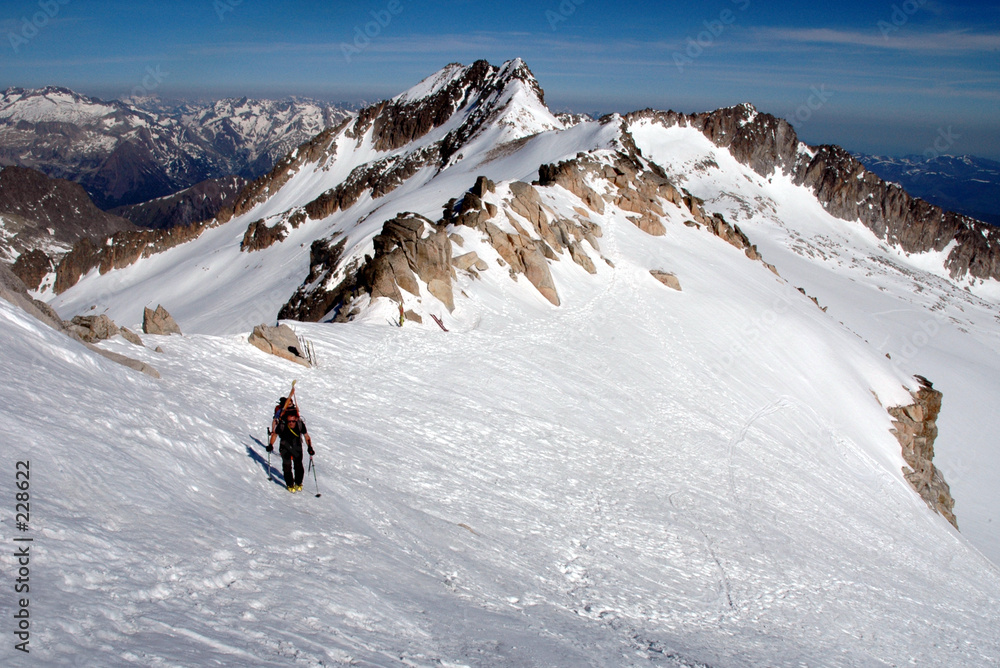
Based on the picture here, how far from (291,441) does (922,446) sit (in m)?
41.7

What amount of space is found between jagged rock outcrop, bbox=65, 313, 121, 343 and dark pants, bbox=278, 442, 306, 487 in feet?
22.9

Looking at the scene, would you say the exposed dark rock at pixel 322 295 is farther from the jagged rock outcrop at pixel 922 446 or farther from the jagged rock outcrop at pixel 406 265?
the jagged rock outcrop at pixel 922 446

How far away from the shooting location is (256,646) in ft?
18.3

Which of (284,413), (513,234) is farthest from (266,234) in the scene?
(284,413)

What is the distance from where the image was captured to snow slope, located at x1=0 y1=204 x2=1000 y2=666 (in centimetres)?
625

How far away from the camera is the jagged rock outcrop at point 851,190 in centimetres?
14475

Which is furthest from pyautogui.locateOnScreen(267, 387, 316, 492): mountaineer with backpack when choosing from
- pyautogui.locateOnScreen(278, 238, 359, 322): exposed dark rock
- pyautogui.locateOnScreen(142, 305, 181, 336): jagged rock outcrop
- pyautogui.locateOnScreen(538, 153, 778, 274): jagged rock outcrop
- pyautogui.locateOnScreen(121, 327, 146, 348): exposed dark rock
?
pyautogui.locateOnScreen(538, 153, 778, 274): jagged rock outcrop

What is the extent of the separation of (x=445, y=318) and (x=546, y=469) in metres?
11.9

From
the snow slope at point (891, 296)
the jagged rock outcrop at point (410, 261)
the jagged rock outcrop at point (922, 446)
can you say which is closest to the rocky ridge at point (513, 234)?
the jagged rock outcrop at point (410, 261)

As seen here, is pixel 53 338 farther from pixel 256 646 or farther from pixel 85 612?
pixel 256 646

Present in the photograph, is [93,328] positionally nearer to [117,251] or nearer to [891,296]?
[891,296]

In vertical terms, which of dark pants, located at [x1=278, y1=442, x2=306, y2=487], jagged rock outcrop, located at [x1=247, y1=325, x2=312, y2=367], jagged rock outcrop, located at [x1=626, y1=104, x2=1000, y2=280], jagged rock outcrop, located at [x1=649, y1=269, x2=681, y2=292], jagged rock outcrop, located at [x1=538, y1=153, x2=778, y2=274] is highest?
jagged rock outcrop, located at [x1=626, y1=104, x2=1000, y2=280]

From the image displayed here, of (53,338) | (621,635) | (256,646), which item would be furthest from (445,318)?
(256,646)

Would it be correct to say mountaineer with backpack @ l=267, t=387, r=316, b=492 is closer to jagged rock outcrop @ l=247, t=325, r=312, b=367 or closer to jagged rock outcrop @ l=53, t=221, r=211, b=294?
jagged rock outcrop @ l=247, t=325, r=312, b=367
